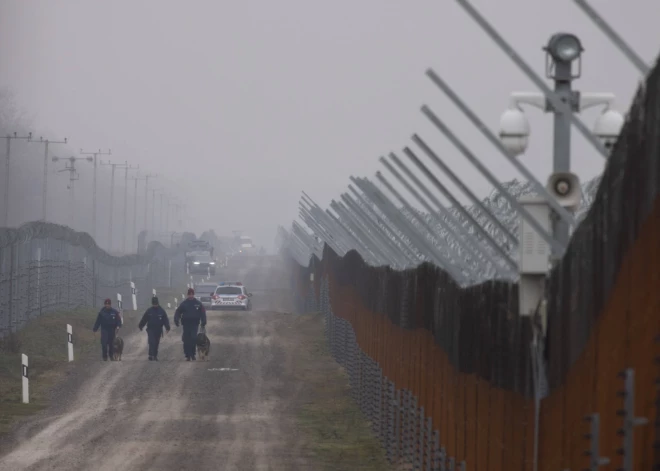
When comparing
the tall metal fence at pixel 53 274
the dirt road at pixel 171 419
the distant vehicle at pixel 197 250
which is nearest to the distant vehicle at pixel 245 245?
the distant vehicle at pixel 197 250

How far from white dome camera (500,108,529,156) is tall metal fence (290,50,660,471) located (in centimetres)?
93

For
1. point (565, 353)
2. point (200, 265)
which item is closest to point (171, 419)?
point (565, 353)

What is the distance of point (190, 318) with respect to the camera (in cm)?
2753

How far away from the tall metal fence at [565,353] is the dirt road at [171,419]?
263 centimetres

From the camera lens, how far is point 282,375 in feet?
82.9

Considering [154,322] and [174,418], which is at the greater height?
[154,322]

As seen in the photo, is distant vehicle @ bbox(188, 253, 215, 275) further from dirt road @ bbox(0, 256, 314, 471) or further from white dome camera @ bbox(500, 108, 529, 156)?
white dome camera @ bbox(500, 108, 529, 156)

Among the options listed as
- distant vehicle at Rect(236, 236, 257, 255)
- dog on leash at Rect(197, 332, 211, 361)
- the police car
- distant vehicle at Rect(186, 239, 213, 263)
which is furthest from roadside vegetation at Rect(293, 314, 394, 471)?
distant vehicle at Rect(236, 236, 257, 255)

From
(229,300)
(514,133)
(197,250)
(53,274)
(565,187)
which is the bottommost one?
(229,300)

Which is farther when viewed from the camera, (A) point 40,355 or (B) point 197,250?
(B) point 197,250

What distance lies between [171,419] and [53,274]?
20.1 m

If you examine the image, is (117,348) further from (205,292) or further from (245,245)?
(245,245)

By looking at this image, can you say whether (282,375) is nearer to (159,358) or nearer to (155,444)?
(159,358)

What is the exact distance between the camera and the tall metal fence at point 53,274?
29.2 meters
